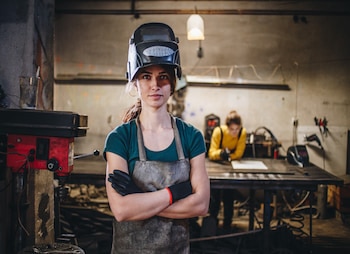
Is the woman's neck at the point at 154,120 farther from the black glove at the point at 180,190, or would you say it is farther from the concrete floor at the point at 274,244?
the concrete floor at the point at 274,244

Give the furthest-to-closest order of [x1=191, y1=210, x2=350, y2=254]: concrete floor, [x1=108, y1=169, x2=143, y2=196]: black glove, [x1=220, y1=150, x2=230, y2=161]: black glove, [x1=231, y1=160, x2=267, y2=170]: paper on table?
[x1=220, y1=150, x2=230, y2=161]: black glove
[x1=231, y1=160, x2=267, y2=170]: paper on table
[x1=191, y1=210, x2=350, y2=254]: concrete floor
[x1=108, y1=169, x2=143, y2=196]: black glove

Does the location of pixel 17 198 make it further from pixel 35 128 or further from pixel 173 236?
pixel 173 236

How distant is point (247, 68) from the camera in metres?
5.79

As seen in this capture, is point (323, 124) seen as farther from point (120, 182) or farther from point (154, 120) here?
point (120, 182)

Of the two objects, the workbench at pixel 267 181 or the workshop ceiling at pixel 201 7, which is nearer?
the workbench at pixel 267 181

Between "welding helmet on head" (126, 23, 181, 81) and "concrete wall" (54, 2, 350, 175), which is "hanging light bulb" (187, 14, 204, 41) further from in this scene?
"welding helmet on head" (126, 23, 181, 81)

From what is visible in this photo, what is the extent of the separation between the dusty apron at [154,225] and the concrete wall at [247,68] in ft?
14.4

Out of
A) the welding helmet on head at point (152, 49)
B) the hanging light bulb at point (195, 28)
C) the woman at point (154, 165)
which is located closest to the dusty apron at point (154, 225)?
the woman at point (154, 165)

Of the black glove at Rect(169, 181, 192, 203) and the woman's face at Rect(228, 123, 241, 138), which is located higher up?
the woman's face at Rect(228, 123, 241, 138)

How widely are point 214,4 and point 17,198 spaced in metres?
4.85

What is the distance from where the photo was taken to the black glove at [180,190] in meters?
Answer: 1.35

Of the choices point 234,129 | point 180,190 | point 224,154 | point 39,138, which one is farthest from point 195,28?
point 180,190

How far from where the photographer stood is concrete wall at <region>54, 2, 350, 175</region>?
18.6ft

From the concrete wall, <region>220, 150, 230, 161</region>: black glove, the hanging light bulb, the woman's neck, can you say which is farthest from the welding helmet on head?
the concrete wall
